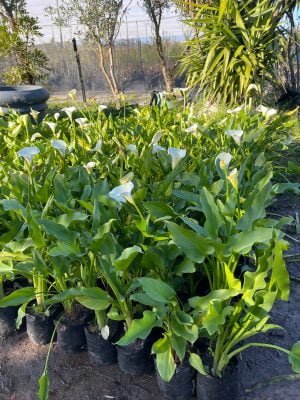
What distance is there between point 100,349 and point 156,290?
406mm

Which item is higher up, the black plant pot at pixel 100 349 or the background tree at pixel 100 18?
the background tree at pixel 100 18

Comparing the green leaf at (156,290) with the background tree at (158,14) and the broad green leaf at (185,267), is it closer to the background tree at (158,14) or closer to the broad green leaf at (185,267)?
the broad green leaf at (185,267)

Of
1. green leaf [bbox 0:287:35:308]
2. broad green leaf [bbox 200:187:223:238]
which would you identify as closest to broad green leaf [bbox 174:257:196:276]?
broad green leaf [bbox 200:187:223:238]

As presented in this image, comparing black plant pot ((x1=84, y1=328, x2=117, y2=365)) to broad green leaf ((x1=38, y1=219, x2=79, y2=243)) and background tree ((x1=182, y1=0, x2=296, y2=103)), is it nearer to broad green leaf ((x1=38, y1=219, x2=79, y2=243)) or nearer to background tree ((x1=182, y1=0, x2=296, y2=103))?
broad green leaf ((x1=38, y1=219, x2=79, y2=243))

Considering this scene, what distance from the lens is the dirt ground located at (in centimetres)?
122

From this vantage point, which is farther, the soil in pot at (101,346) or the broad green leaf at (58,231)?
the soil in pot at (101,346)

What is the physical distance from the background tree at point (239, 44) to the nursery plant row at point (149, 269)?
2969mm

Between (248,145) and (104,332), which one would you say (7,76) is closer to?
(248,145)

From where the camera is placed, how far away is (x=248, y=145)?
2207 mm

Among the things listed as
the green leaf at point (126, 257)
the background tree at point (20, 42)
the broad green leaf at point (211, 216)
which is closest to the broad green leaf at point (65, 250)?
the green leaf at point (126, 257)

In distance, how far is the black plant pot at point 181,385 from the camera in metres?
1.14

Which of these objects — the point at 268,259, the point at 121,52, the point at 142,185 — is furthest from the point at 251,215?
the point at 121,52

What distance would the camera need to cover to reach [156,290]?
1.03 metres

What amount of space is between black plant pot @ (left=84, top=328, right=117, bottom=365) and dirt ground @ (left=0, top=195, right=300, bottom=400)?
0.08 feet
